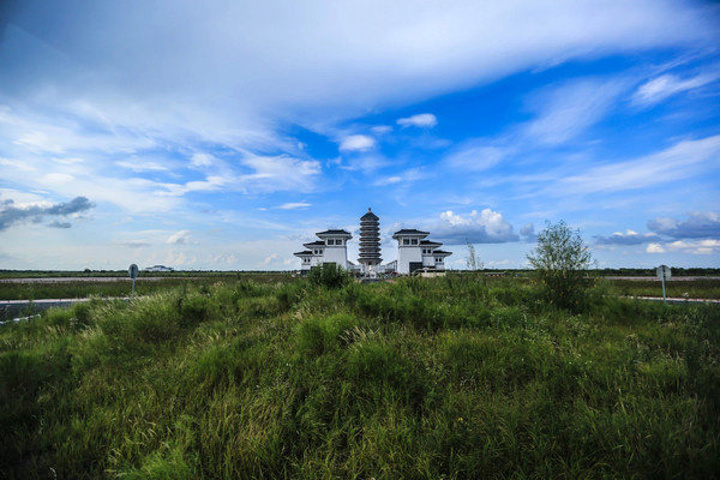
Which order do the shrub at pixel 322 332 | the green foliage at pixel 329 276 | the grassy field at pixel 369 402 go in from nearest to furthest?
the grassy field at pixel 369 402
the shrub at pixel 322 332
the green foliage at pixel 329 276

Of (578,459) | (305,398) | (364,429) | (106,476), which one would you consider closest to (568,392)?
(578,459)

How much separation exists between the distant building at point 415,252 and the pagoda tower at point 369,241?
474 centimetres

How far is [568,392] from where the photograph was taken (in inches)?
149

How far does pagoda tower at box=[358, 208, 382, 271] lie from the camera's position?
202ft

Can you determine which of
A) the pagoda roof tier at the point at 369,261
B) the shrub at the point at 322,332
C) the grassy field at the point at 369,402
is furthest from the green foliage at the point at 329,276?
the pagoda roof tier at the point at 369,261

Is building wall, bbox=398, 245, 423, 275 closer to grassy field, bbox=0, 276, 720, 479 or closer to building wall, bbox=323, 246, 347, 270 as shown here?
building wall, bbox=323, 246, 347, 270

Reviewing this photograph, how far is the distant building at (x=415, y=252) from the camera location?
191ft

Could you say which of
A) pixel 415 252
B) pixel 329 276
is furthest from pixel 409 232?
pixel 329 276

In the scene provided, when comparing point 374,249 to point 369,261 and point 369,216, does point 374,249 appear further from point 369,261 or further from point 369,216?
point 369,216

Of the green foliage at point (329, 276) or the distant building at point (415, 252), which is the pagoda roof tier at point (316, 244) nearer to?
the distant building at point (415, 252)

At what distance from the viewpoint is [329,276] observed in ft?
31.2

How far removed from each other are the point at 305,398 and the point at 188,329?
4425 mm

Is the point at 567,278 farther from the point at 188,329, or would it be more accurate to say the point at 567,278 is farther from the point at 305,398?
the point at 188,329

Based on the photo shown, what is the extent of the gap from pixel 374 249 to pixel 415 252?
8.48 metres
